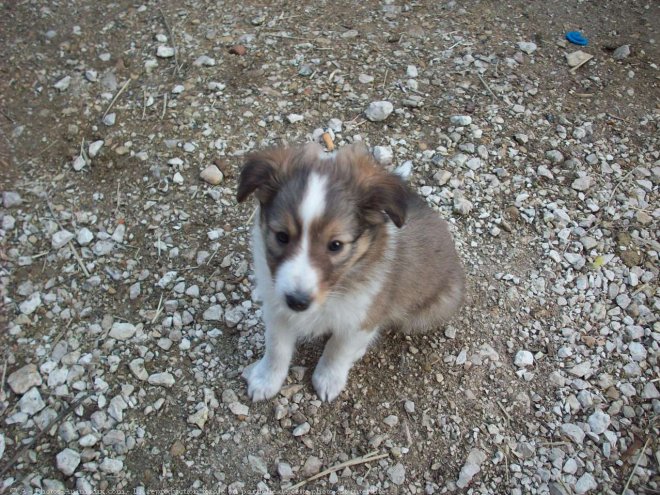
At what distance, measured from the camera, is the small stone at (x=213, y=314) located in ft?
12.5

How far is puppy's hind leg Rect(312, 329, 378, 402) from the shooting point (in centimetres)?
337

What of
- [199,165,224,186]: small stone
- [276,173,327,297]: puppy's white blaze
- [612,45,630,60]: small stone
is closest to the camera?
[276,173,327,297]: puppy's white blaze

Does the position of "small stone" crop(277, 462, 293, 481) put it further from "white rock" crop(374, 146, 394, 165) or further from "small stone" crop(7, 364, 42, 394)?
"white rock" crop(374, 146, 394, 165)

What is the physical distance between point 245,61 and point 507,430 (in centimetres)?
362

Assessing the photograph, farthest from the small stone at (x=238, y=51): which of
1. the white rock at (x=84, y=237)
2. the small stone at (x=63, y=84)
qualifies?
the white rock at (x=84, y=237)

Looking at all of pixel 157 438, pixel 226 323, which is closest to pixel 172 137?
pixel 226 323

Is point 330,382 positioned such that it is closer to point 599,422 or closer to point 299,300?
point 299,300

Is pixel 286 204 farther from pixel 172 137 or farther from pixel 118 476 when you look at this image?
pixel 172 137

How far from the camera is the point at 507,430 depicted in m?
3.47

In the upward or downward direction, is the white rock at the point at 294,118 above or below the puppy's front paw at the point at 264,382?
above

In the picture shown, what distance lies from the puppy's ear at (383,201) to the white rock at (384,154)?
178 cm

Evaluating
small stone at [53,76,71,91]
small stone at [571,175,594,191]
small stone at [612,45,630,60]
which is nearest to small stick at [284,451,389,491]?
small stone at [571,175,594,191]

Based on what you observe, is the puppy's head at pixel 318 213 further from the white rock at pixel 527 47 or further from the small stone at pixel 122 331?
the white rock at pixel 527 47

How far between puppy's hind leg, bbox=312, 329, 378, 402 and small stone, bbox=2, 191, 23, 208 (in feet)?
8.15
